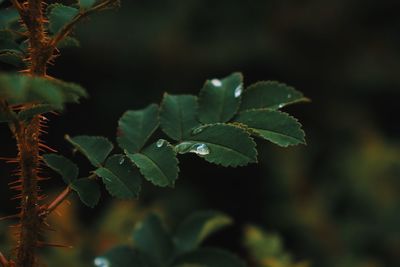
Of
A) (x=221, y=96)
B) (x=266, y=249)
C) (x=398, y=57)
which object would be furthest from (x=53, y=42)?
(x=398, y=57)

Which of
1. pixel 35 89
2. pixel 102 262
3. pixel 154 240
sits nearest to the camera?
pixel 35 89

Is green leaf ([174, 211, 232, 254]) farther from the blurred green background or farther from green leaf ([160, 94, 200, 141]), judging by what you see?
the blurred green background

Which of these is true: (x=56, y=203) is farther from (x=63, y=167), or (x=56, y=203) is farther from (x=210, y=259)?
(x=210, y=259)

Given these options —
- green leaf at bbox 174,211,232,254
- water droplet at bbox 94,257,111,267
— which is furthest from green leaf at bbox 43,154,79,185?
green leaf at bbox 174,211,232,254

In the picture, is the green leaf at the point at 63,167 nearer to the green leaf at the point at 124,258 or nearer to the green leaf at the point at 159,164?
the green leaf at the point at 159,164

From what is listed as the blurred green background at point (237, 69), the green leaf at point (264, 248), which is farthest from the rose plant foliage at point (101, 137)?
the blurred green background at point (237, 69)

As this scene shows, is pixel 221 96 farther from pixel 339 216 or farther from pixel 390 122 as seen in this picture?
pixel 390 122

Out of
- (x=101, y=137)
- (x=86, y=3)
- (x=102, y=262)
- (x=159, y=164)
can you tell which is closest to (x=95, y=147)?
(x=101, y=137)
